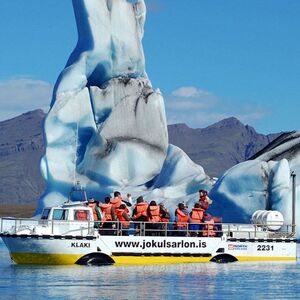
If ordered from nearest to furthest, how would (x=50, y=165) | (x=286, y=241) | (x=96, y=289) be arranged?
(x=96, y=289), (x=286, y=241), (x=50, y=165)

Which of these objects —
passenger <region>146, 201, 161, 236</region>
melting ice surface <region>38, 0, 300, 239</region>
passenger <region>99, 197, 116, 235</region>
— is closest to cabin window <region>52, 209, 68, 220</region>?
passenger <region>99, 197, 116, 235</region>

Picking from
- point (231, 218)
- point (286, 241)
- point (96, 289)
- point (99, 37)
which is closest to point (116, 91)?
point (99, 37)

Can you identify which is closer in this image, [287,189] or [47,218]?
[47,218]

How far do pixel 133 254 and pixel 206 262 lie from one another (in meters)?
2.21

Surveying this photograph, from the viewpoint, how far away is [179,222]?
28.0 metres

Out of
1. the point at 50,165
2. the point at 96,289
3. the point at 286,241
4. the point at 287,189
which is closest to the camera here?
Result: the point at 96,289

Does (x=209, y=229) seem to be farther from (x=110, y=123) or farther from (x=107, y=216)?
(x=110, y=123)

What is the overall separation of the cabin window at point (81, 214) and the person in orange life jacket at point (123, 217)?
0.79 metres

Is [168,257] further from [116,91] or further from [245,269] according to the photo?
[116,91]

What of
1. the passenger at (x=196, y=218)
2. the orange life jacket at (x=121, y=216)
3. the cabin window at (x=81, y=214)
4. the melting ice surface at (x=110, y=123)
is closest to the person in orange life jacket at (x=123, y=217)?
the orange life jacket at (x=121, y=216)

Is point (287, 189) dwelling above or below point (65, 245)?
above

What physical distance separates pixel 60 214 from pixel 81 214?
535 mm

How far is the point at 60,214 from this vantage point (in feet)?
90.3

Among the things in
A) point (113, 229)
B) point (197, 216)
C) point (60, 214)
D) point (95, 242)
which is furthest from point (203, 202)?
point (60, 214)
